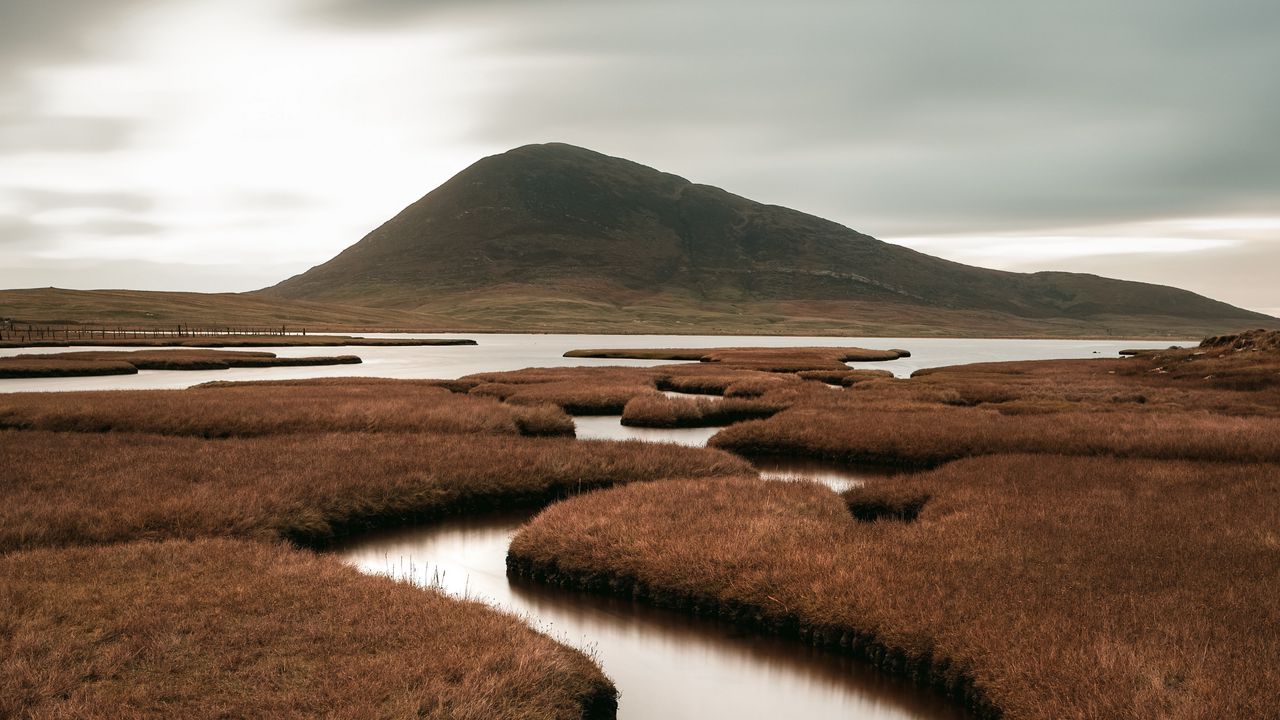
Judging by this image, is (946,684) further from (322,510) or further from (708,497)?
(322,510)

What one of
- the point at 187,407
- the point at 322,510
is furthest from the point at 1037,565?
the point at 187,407

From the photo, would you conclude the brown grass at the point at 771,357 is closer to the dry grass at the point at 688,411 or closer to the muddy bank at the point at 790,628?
the dry grass at the point at 688,411

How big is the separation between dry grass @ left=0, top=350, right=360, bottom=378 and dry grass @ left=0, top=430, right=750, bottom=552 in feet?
156

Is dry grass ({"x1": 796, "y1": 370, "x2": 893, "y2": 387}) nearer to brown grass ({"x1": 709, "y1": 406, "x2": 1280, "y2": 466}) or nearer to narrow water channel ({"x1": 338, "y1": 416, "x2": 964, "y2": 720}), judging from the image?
brown grass ({"x1": 709, "y1": 406, "x2": 1280, "y2": 466})

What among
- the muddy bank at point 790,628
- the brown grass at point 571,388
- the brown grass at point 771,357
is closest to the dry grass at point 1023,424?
the brown grass at point 571,388

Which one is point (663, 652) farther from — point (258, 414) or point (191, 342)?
point (191, 342)

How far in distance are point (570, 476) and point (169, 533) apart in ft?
36.5

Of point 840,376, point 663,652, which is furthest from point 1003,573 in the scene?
point 840,376

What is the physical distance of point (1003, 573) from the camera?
1379 centimetres

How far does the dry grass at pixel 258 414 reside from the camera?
32.2m

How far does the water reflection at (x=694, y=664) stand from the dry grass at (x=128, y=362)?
65.7 metres

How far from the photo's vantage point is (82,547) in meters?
14.8

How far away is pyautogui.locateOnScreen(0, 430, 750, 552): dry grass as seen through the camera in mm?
16938

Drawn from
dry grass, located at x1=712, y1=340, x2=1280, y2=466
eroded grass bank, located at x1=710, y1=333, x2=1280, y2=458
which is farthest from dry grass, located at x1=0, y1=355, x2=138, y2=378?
dry grass, located at x1=712, y1=340, x2=1280, y2=466
